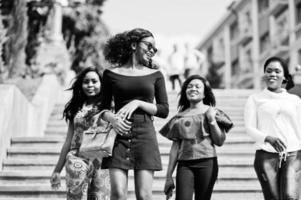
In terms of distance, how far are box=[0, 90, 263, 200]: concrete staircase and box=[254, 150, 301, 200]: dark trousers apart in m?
2.27

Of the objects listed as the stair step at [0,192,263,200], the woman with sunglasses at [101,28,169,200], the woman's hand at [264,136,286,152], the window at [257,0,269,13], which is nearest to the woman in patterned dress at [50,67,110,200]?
the woman with sunglasses at [101,28,169,200]

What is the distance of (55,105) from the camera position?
1258 centimetres

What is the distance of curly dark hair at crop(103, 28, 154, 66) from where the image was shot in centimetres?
443

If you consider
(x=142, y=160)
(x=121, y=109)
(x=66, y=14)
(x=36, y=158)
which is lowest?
(x=36, y=158)

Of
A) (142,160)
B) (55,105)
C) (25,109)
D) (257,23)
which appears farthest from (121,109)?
(257,23)

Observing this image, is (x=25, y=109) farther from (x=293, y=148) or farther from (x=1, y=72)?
(x=293, y=148)

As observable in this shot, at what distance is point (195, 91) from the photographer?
545 cm

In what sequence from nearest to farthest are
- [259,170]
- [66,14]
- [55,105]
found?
[259,170], [55,105], [66,14]

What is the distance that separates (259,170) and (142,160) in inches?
51.1

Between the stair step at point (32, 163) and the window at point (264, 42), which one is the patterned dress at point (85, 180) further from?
the window at point (264, 42)

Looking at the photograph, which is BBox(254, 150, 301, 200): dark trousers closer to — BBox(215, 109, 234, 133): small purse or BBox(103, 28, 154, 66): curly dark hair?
BBox(215, 109, 234, 133): small purse

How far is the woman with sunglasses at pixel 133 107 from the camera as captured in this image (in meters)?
4.14

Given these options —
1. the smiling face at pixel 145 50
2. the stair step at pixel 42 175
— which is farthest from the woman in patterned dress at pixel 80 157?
the stair step at pixel 42 175

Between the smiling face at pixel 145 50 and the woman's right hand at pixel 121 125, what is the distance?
1.77 feet
